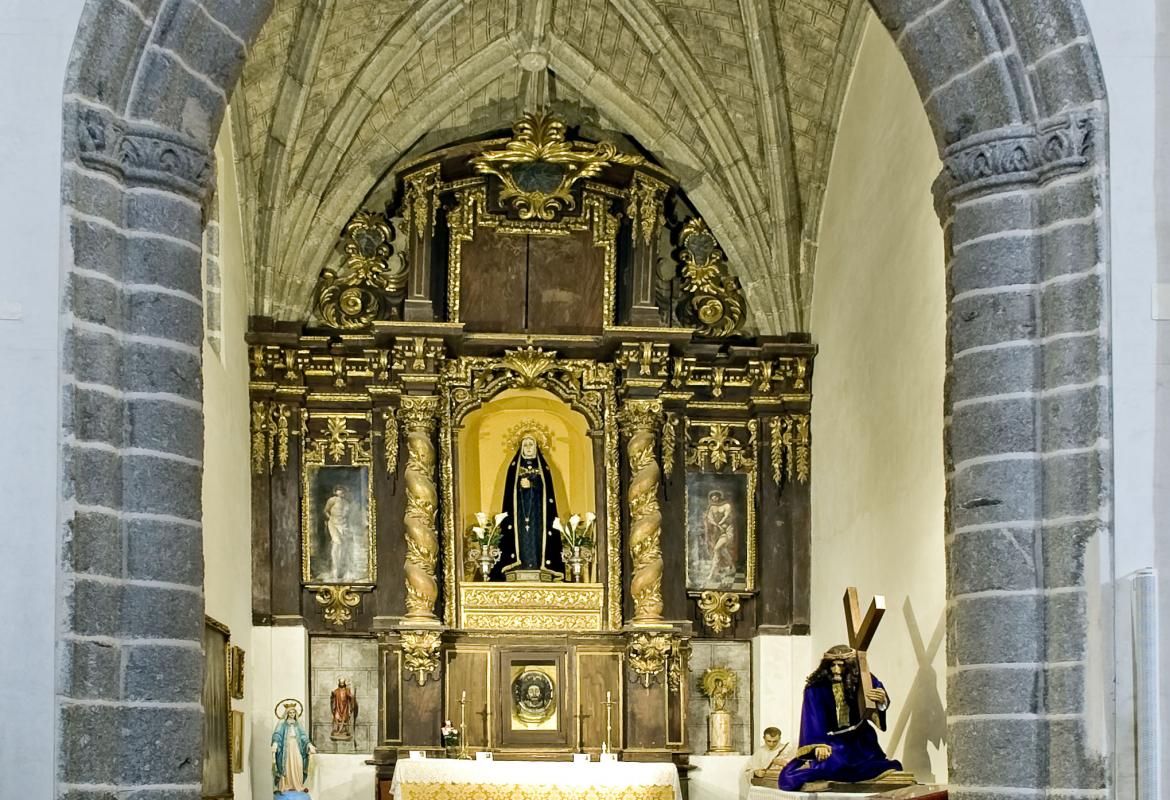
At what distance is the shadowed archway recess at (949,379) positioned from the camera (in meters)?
8.09

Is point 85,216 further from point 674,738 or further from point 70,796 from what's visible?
point 674,738

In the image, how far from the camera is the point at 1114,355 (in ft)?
27.9

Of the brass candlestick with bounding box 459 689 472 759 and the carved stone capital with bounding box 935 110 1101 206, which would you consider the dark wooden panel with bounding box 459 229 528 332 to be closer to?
the brass candlestick with bounding box 459 689 472 759

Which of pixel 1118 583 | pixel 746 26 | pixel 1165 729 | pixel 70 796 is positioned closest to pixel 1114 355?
pixel 1118 583

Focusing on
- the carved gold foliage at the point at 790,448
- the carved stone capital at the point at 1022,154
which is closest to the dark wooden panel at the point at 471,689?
the carved gold foliage at the point at 790,448

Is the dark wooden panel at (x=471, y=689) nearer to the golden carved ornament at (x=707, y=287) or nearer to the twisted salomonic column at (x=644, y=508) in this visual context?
the twisted salomonic column at (x=644, y=508)

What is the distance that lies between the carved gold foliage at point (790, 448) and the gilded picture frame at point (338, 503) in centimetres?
346

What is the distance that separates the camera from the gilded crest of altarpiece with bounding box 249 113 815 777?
53.3ft

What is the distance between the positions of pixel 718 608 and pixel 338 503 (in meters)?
3.36

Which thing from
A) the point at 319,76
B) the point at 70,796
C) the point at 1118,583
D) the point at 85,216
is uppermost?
the point at 319,76

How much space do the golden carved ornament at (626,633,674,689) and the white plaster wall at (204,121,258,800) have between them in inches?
122

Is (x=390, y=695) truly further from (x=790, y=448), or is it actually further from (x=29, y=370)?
(x=29, y=370)

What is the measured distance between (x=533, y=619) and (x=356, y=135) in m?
4.38

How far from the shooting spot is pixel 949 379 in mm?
9172
